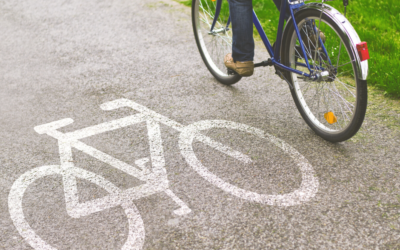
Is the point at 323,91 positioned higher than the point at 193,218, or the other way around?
the point at 323,91

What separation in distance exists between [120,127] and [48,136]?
2.17 feet

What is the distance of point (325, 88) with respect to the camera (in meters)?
3.31

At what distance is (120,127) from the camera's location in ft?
11.9

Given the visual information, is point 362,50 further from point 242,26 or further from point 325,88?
point 242,26

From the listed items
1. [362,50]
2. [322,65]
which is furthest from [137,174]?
[362,50]

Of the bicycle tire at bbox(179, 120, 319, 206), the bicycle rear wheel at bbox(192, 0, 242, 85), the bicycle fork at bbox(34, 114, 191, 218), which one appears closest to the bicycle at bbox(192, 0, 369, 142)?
the bicycle tire at bbox(179, 120, 319, 206)

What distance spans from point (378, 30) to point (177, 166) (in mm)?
3355

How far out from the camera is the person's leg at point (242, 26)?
3.24 metres

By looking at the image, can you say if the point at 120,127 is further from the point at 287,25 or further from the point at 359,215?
the point at 359,215

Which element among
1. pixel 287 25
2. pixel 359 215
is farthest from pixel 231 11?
pixel 359 215

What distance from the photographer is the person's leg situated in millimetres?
3242

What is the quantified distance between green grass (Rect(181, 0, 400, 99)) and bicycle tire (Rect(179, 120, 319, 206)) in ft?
4.30

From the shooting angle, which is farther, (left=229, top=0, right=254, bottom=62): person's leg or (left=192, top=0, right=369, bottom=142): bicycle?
(left=229, top=0, right=254, bottom=62): person's leg

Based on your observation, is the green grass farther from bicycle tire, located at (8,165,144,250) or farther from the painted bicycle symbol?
bicycle tire, located at (8,165,144,250)
